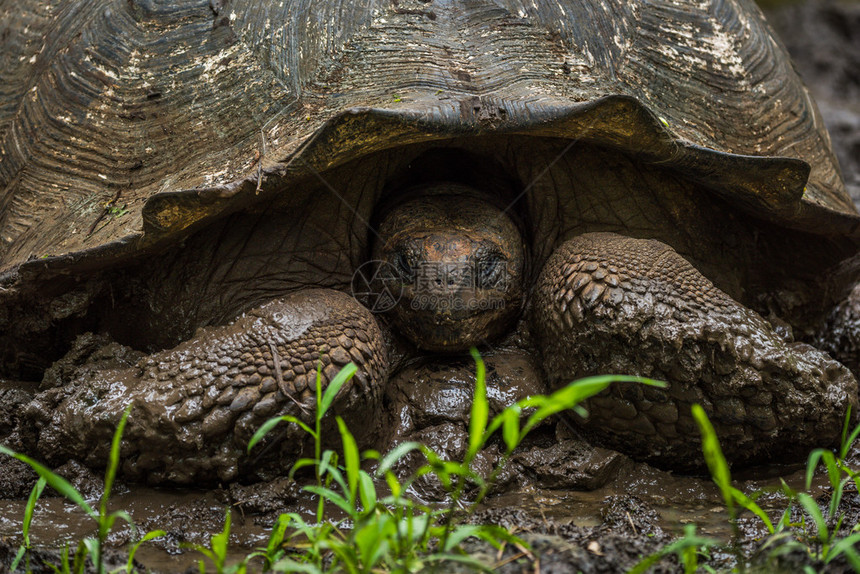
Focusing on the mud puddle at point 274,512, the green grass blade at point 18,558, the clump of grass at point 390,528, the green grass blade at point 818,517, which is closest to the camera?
the clump of grass at point 390,528

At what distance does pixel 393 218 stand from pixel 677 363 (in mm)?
1137

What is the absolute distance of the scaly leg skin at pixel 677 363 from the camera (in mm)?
2525

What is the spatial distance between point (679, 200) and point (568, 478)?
1.18 metres

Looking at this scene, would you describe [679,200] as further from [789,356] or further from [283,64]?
[283,64]

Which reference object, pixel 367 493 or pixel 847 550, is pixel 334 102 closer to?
pixel 367 493

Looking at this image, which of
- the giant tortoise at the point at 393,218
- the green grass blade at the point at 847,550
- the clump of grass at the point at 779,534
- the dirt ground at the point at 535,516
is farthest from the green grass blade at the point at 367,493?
the green grass blade at the point at 847,550

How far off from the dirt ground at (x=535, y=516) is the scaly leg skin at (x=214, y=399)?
10 centimetres

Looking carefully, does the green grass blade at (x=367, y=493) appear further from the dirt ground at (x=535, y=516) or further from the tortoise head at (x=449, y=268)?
the tortoise head at (x=449, y=268)

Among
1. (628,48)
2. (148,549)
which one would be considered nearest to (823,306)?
(628,48)

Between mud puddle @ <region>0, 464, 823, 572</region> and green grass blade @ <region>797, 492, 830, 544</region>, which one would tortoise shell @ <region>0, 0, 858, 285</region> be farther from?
green grass blade @ <region>797, 492, 830, 544</region>

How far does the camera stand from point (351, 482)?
5.82ft

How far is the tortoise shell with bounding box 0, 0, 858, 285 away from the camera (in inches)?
96.9

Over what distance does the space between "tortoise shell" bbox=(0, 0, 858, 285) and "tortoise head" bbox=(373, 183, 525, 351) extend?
1.38 feet

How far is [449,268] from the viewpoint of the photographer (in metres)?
2.72
